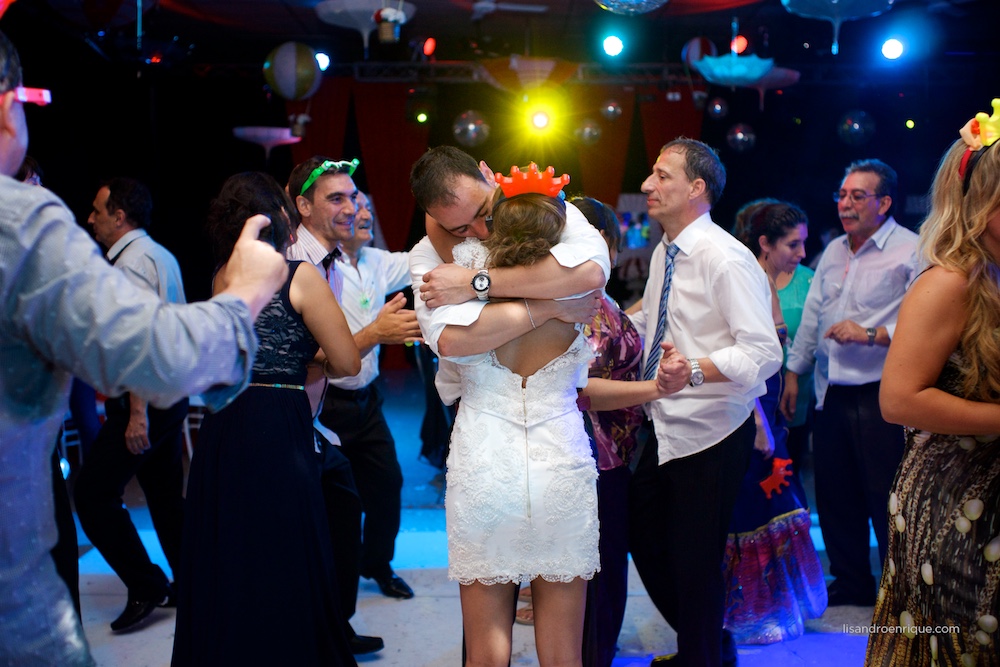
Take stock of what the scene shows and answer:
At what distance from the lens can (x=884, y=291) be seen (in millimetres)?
3666

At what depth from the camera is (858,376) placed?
3609 mm

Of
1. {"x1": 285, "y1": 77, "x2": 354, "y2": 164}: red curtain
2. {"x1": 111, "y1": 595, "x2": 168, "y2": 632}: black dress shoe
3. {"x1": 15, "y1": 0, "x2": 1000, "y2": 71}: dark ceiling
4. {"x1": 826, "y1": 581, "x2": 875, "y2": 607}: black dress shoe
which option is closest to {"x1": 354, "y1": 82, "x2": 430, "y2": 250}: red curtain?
{"x1": 285, "y1": 77, "x2": 354, "y2": 164}: red curtain

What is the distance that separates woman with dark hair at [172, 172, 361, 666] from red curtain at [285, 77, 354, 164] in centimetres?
815

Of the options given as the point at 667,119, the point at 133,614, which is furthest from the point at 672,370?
the point at 667,119

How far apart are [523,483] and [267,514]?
2.48 feet

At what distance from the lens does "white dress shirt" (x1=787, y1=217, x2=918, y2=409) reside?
3.62 meters

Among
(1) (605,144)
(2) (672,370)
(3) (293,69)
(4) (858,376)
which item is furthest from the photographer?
(1) (605,144)

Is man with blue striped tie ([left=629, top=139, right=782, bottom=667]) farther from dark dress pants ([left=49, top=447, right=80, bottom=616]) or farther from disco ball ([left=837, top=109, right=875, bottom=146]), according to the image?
disco ball ([left=837, top=109, right=875, bottom=146])

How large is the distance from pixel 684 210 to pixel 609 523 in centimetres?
105

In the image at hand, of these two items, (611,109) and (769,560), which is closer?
(769,560)

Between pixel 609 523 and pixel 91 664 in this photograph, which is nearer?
pixel 91 664

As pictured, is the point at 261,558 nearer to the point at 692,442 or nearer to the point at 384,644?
the point at 384,644

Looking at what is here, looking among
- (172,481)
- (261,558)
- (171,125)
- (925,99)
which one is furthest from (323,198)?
(925,99)

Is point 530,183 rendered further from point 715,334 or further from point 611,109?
point 611,109
